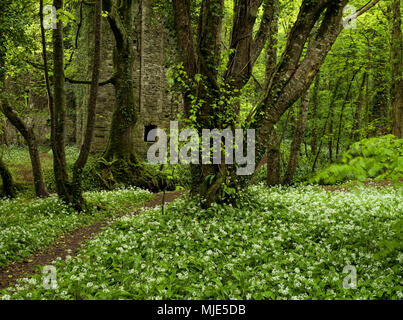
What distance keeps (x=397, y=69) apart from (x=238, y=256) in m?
12.2

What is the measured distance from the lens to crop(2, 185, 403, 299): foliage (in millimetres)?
4492

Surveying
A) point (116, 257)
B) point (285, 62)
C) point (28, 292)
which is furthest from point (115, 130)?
point (28, 292)

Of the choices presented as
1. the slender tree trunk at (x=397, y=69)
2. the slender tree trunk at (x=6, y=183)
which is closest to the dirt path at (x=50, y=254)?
the slender tree trunk at (x=6, y=183)

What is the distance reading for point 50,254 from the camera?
6930mm

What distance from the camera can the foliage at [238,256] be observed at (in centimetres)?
449

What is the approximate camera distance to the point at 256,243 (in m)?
6.21

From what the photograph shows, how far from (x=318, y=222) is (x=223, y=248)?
2434 mm

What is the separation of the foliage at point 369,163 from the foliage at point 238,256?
81 cm

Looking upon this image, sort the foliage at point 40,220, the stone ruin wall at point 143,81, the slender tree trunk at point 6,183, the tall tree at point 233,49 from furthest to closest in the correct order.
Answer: the stone ruin wall at point 143,81 → the slender tree trunk at point 6,183 → the tall tree at point 233,49 → the foliage at point 40,220

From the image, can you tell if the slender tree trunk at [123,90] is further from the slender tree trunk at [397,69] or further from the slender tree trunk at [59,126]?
the slender tree trunk at [397,69]

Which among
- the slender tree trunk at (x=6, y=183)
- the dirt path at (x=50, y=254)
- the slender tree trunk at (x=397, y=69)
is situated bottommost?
the dirt path at (x=50, y=254)

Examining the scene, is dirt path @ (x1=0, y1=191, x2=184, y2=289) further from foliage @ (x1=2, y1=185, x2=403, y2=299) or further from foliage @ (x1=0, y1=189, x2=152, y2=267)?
foliage @ (x1=2, y1=185, x2=403, y2=299)
